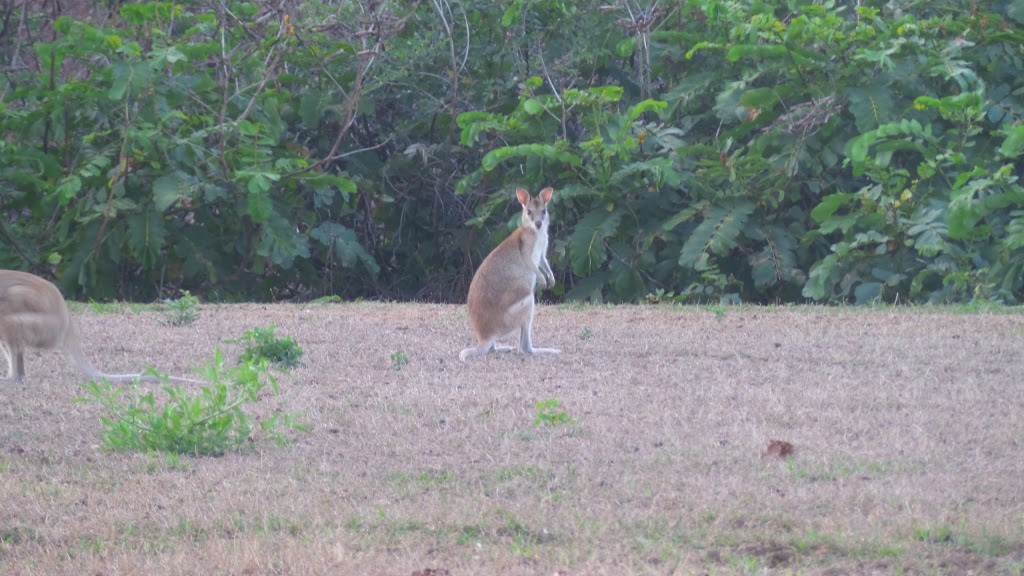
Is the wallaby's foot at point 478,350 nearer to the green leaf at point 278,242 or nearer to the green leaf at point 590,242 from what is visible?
the green leaf at point 590,242

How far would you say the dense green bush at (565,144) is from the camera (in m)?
11.8

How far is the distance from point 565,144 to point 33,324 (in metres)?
6.80

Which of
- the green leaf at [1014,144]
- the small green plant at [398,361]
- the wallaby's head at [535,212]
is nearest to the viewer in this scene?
the small green plant at [398,361]

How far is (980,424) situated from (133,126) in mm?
9320

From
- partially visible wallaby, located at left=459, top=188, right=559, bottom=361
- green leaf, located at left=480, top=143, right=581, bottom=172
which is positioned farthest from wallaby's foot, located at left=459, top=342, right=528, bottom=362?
green leaf, located at left=480, top=143, right=581, bottom=172

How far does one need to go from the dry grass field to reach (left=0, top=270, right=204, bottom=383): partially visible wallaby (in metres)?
0.20

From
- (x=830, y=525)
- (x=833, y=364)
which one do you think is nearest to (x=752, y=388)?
(x=833, y=364)

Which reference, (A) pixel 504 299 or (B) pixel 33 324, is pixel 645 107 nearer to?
(A) pixel 504 299

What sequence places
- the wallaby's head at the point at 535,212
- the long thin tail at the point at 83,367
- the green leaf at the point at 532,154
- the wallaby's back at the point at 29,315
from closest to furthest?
the wallaby's back at the point at 29,315 < the long thin tail at the point at 83,367 < the wallaby's head at the point at 535,212 < the green leaf at the point at 532,154

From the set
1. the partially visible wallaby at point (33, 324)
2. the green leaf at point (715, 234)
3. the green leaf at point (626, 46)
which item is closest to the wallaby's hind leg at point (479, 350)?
the partially visible wallaby at point (33, 324)

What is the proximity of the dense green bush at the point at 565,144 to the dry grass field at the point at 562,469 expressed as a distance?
11.9ft

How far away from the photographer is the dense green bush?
11.8 meters

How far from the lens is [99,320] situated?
32.4ft

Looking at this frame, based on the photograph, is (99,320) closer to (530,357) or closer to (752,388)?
(530,357)
